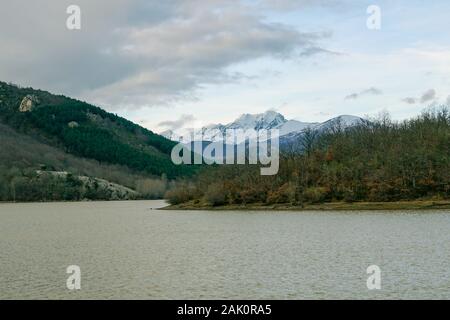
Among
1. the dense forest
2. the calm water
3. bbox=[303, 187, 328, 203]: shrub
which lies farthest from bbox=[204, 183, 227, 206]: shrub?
the calm water

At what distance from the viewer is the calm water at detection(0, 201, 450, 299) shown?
102 ft

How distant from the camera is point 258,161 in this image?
150 metres

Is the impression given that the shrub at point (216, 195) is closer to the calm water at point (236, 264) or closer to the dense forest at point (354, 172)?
the dense forest at point (354, 172)

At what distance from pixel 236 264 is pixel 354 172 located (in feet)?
297

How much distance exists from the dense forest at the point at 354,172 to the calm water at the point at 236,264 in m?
52.6

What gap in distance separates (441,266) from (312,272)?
29.2 ft

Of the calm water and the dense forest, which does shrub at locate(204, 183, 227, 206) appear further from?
the calm water

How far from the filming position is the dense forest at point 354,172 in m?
119

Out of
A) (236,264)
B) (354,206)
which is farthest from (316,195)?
(236,264)

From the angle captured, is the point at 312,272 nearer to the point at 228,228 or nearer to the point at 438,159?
the point at 228,228

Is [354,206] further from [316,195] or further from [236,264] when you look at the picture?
[236,264]

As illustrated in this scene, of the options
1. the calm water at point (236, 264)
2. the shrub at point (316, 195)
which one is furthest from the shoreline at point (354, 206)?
the calm water at point (236, 264)

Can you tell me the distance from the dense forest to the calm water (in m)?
52.6

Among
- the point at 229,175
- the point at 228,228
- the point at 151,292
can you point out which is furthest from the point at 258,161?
the point at 151,292
